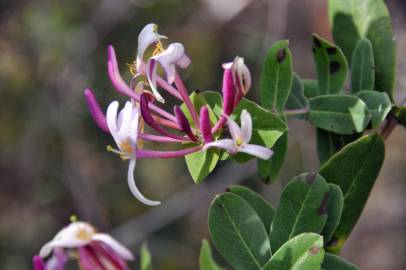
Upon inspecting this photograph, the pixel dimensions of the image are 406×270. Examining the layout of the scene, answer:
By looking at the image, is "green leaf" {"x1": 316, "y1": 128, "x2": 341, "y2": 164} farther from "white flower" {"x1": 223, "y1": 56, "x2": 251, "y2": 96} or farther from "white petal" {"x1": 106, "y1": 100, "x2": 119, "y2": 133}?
"white petal" {"x1": 106, "y1": 100, "x2": 119, "y2": 133}

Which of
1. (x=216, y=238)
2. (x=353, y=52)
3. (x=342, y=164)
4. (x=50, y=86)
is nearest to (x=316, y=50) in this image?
(x=353, y=52)

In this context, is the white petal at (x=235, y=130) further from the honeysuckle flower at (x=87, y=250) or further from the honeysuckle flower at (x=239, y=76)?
the honeysuckle flower at (x=87, y=250)

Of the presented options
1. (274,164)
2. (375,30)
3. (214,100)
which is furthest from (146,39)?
(375,30)

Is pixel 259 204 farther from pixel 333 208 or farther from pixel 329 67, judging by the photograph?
pixel 329 67

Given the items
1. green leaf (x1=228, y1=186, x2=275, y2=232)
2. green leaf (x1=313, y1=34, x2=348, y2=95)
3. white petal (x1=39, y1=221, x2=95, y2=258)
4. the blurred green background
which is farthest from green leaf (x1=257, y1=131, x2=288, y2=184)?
the blurred green background

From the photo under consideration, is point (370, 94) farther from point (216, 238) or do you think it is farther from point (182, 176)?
point (182, 176)

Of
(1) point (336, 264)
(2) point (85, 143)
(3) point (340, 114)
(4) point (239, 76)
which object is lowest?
(2) point (85, 143)
